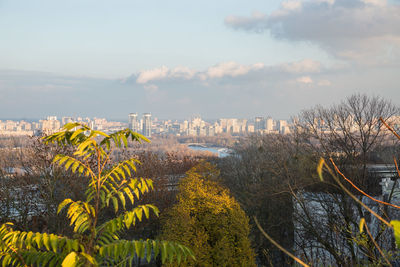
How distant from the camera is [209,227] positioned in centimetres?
1095

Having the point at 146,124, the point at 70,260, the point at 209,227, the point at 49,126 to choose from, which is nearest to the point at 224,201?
the point at 209,227

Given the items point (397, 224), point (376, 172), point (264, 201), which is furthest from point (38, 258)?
point (376, 172)

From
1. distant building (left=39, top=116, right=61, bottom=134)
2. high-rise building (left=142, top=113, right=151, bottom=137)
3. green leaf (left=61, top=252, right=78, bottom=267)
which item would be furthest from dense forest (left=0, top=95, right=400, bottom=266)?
high-rise building (left=142, top=113, right=151, bottom=137)

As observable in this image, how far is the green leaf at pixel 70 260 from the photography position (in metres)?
2.93

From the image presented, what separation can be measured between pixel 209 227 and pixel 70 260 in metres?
8.29

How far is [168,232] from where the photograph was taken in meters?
10.8

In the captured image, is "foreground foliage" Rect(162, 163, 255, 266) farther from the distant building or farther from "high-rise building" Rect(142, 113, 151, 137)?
"high-rise building" Rect(142, 113, 151, 137)

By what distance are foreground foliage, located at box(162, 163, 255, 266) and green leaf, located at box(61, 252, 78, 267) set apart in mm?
7575

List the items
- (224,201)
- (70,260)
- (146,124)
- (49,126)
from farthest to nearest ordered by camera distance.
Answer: (146,124) → (49,126) → (224,201) → (70,260)

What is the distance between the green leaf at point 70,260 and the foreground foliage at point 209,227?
24.9 feet

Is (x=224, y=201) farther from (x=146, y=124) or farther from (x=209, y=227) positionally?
(x=146, y=124)

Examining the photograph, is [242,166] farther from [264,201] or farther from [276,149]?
[264,201]

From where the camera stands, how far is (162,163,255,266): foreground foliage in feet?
34.3

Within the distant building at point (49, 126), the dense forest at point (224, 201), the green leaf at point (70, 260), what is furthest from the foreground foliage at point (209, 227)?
the green leaf at point (70, 260)
